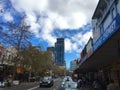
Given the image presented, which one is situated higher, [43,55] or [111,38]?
[43,55]

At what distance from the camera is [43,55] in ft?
274

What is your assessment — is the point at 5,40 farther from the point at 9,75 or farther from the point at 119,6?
the point at 9,75

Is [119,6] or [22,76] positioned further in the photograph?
[22,76]

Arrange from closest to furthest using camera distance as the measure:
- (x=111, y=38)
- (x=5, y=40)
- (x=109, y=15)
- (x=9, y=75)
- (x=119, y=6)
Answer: (x=111, y=38) < (x=5, y=40) < (x=119, y=6) < (x=109, y=15) < (x=9, y=75)

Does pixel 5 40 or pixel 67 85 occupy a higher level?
pixel 5 40

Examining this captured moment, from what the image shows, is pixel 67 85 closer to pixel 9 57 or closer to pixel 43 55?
pixel 9 57

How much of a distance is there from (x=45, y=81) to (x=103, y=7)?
16710 millimetres

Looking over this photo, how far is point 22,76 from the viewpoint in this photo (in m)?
78.9

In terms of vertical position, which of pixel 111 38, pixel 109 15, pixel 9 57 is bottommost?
pixel 111 38

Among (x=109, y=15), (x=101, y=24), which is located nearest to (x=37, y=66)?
(x=101, y=24)

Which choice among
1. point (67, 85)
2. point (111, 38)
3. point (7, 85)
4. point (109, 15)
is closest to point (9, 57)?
point (7, 85)

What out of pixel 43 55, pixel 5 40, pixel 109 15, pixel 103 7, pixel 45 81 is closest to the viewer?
pixel 5 40

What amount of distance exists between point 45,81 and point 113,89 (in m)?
28.9

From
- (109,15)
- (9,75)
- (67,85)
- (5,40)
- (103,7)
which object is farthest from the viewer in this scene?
(9,75)
